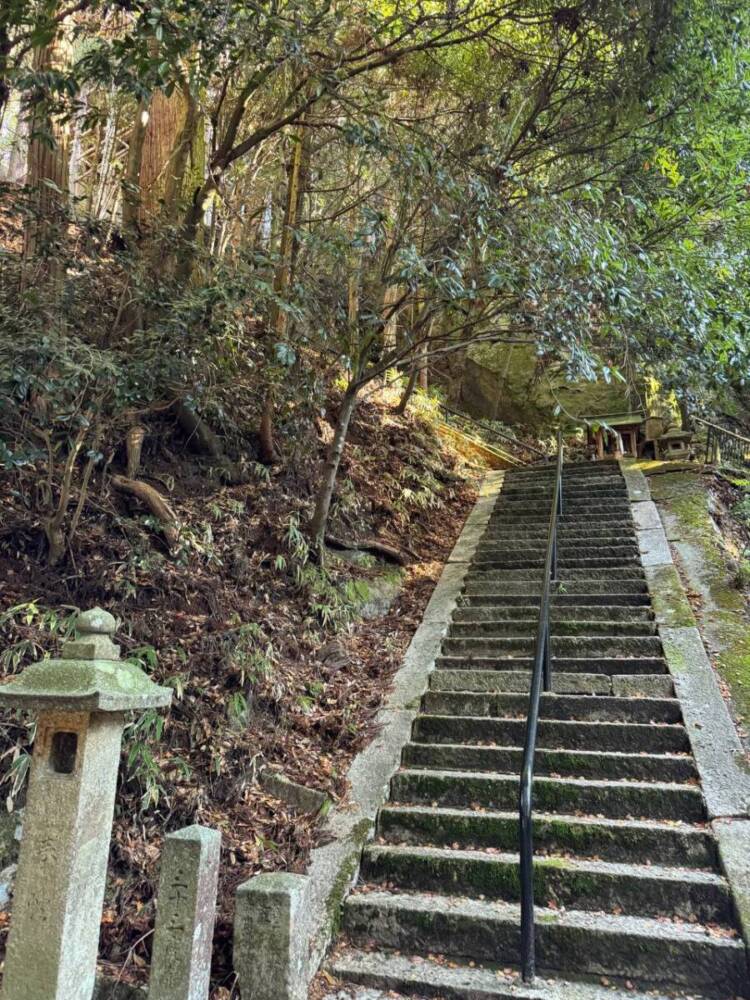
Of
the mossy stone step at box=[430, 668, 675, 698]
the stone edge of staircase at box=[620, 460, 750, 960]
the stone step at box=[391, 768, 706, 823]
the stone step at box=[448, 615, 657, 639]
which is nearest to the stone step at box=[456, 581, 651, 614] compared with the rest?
the stone edge of staircase at box=[620, 460, 750, 960]

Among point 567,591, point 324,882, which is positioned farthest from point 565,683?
point 324,882

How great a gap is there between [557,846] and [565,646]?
79.7 inches

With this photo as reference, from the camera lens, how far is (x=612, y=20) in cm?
525

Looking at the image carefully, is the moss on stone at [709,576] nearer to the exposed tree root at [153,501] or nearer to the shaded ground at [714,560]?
the shaded ground at [714,560]

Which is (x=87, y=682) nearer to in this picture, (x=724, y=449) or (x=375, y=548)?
(x=375, y=548)

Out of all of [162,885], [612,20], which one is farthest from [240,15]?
[162,885]

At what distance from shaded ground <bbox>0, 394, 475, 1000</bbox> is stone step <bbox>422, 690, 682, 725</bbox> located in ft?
1.73

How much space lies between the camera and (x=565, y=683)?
4645 millimetres

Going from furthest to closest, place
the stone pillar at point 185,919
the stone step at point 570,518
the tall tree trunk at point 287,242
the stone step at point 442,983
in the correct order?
1. the stone step at point 570,518
2. the tall tree trunk at point 287,242
3. the stone step at point 442,983
4. the stone pillar at point 185,919

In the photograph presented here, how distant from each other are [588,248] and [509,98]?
2.54 m

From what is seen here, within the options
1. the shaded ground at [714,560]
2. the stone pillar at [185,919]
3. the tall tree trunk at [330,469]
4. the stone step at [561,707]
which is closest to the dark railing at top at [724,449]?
the shaded ground at [714,560]

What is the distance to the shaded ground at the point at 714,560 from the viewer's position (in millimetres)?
4590

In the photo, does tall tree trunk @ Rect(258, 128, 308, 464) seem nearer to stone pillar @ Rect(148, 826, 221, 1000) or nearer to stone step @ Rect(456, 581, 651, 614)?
stone step @ Rect(456, 581, 651, 614)

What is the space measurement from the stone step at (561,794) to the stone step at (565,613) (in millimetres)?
2037
